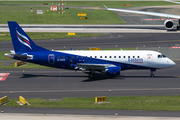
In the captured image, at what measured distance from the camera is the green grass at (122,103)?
26.7 metres

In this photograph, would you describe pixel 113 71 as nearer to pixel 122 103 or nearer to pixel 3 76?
pixel 122 103

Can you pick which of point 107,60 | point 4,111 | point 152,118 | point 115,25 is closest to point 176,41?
point 115,25

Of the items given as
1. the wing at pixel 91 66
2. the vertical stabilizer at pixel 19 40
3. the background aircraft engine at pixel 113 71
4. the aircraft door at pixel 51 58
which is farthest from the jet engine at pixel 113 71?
the vertical stabilizer at pixel 19 40

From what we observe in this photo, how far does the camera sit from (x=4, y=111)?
25.3 meters

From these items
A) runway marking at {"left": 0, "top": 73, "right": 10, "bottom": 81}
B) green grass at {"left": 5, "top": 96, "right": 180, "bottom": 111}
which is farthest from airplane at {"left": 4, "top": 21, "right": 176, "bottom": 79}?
green grass at {"left": 5, "top": 96, "right": 180, "bottom": 111}

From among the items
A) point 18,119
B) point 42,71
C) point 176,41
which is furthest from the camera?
point 176,41

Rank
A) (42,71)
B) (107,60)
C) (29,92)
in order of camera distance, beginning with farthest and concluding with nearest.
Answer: (42,71) → (107,60) → (29,92)

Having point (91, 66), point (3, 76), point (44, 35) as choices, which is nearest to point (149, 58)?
point (91, 66)

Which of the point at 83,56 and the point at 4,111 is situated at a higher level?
the point at 83,56

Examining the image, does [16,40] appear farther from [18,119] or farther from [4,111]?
[18,119]

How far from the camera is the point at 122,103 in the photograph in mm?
28219

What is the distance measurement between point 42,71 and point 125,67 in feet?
43.6

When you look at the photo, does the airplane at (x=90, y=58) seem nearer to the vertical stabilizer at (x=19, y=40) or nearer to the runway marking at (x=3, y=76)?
the vertical stabilizer at (x=19, y=40)

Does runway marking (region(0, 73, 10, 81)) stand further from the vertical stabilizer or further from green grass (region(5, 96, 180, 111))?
green grass (region(5, 96, 180, 111))
